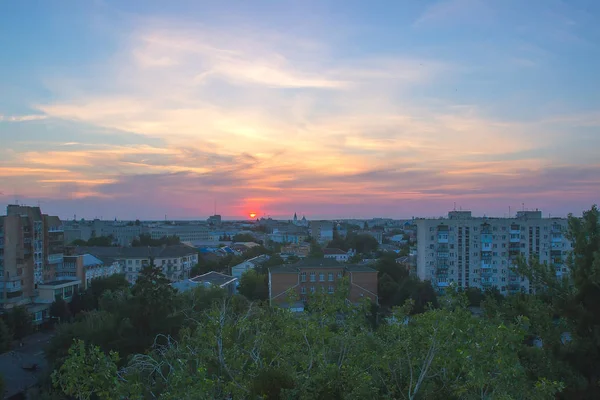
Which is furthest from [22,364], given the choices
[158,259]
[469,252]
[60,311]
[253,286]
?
[469,252]

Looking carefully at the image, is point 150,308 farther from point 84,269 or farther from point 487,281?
point 487,281

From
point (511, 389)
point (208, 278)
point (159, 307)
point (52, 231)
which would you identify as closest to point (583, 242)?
point (511, 389)

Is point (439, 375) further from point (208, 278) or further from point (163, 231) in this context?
point (163, 231)

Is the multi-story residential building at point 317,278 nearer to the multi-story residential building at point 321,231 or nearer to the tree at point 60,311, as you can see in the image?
the tree at point 60,311

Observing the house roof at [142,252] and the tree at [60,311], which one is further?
the house roof at [142,252]

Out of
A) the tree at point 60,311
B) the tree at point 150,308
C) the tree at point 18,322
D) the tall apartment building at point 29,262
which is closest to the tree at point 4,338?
the tree at point 18,322

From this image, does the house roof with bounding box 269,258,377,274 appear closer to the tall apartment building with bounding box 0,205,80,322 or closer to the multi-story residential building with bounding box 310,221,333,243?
the tall apartment building with bounding box 0,205,80,322
